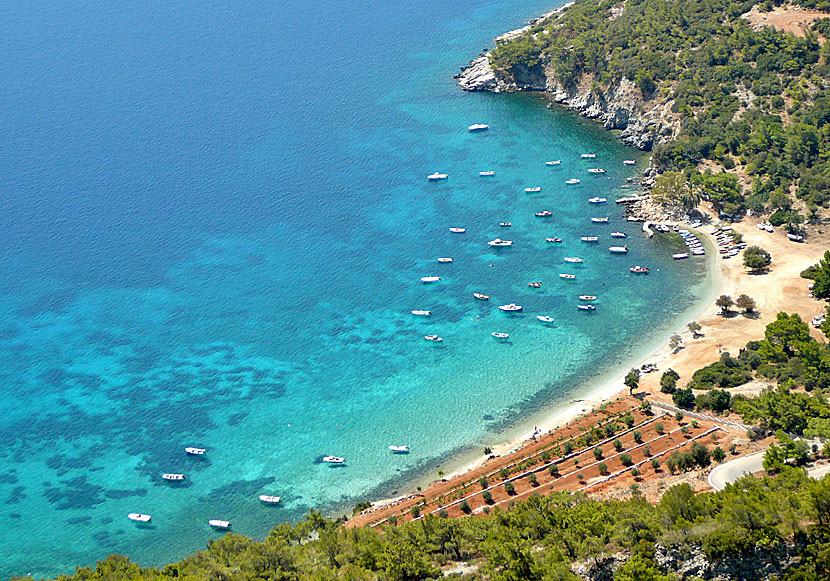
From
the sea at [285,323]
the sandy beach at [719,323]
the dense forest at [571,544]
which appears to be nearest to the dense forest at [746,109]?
the sandy beach at [719,323]

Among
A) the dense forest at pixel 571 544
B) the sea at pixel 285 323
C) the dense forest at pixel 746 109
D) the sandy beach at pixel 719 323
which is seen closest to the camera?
the dense forest at pixel 571 544

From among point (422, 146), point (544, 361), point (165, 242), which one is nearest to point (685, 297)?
point (544, 361)

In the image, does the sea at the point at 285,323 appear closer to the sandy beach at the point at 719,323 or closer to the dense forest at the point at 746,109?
the sandy beach at the point at 719,323

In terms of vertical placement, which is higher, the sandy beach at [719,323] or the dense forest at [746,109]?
Result: the dense forest at [746,109]

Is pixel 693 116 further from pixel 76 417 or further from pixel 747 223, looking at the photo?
pixel 76 417

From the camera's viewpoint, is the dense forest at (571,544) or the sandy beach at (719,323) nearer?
the dense forest at (571,544)

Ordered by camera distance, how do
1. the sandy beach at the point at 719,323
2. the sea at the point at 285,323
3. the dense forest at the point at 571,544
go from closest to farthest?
the dense forest at the point at 571,544
the sea at the point at 285,323
the sandy beach at the point at 719,323
